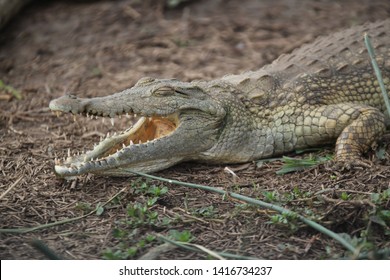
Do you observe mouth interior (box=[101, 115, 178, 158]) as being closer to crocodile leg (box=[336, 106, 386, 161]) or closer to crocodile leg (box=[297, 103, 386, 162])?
crocodile leg (box=[297, 103, 386, 162])

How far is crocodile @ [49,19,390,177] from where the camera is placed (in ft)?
14.0

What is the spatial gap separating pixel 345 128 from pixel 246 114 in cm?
76

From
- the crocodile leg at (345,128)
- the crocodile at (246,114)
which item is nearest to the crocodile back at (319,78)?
the crocodile at (246,114)

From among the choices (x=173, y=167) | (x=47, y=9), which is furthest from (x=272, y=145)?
(x=47, y=9)

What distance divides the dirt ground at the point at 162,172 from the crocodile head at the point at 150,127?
0.50ft

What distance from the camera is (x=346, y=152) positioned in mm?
4348

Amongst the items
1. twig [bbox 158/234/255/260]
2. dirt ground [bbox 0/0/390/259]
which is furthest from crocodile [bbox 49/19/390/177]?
twig [bbox 158/234/255/260]

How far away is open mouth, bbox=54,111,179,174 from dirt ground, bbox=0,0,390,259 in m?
0.16

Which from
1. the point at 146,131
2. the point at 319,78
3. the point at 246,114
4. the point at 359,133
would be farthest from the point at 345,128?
the point at 146,131

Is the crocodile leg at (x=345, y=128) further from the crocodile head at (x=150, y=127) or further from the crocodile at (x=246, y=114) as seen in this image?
the crocodile head at (x=150, y=127)

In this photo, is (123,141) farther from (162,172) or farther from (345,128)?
(345,128)

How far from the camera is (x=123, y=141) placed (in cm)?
446

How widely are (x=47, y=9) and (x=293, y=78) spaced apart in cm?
401

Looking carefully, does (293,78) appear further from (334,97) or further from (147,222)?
(147,222)
